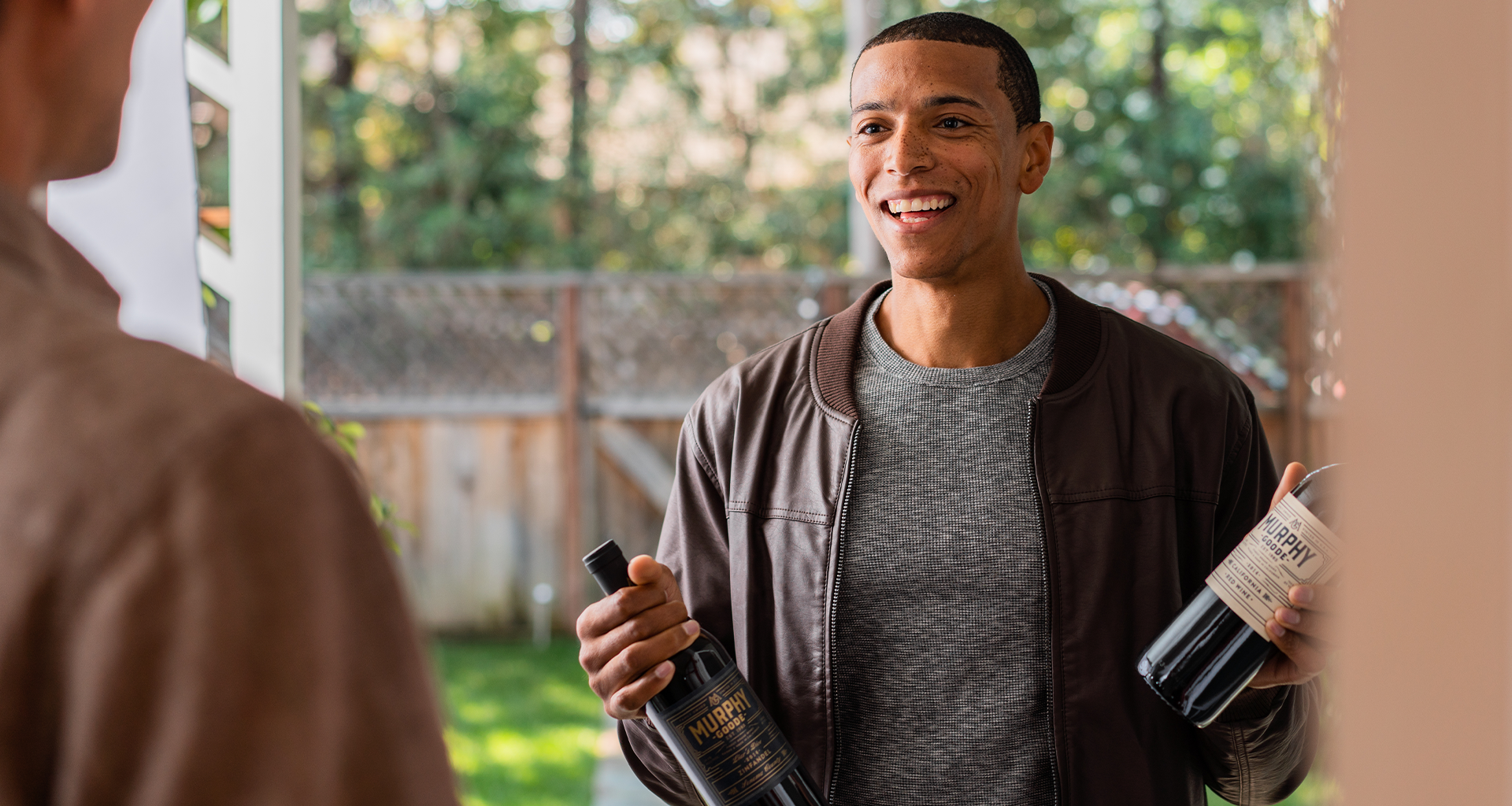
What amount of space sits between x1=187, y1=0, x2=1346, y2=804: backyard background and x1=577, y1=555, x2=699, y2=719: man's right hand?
12.0 ft

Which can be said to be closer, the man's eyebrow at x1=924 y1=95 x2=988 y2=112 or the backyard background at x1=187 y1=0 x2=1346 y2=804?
the man's eyebrow at x1=924 y1=95 x2=988 y2=112

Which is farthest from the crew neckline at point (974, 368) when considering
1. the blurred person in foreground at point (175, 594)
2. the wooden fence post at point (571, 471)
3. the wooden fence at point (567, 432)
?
the wooden fence post at point (571, 471)

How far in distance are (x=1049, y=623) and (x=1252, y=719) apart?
0.71 ft

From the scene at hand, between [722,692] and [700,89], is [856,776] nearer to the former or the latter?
[722,692]

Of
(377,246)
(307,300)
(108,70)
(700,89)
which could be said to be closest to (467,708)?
(307,300)

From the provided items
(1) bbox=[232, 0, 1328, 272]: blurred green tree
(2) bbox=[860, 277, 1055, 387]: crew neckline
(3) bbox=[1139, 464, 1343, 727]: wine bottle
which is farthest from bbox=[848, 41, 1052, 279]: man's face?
(1) bbox=[232, 0, 1328, 272]: blurred green tree

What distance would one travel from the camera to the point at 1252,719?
1.15 m

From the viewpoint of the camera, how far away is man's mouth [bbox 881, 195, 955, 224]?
125cm

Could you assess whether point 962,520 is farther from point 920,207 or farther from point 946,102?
point 946,102

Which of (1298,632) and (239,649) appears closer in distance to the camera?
(239,649)

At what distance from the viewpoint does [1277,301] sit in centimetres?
523

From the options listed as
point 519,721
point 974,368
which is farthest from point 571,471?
point 974,368

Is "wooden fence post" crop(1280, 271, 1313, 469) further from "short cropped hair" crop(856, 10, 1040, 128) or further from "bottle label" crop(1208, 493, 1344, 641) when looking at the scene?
"bottle label" crop(1208, 493, 1344, 641)

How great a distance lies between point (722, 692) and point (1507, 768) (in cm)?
74
